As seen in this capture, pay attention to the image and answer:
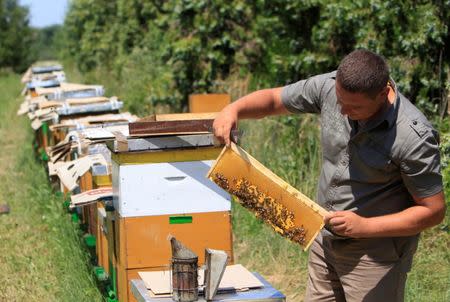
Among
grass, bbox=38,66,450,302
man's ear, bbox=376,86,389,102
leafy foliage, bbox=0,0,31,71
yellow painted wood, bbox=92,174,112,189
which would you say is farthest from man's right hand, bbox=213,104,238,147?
leafy foliage, bbox=0,0,31,71

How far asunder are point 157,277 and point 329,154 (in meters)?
1.15

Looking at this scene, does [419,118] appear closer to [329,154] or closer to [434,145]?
[434,145]

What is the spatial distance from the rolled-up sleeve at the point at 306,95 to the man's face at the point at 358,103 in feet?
1.15

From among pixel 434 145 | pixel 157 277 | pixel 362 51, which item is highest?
pixel 362 51

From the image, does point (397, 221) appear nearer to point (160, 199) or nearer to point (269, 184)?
point (269, 184)

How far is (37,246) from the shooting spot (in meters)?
7.05

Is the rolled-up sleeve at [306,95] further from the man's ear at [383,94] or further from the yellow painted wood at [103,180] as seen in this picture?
the yellow painted wood at [103,180]

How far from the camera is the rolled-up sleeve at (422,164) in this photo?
3031 mm

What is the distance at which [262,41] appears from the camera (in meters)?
9.72

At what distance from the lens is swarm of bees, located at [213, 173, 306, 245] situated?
3393 mm

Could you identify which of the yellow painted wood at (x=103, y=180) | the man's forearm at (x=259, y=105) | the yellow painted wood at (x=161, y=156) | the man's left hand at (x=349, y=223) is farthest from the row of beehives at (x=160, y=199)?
the man's left hand at (x=349, y=223)

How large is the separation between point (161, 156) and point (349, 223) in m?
1.45

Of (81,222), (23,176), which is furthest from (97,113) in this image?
(23,176)

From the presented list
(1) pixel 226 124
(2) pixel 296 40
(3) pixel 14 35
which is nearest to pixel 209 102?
(2) pixel 296 40
